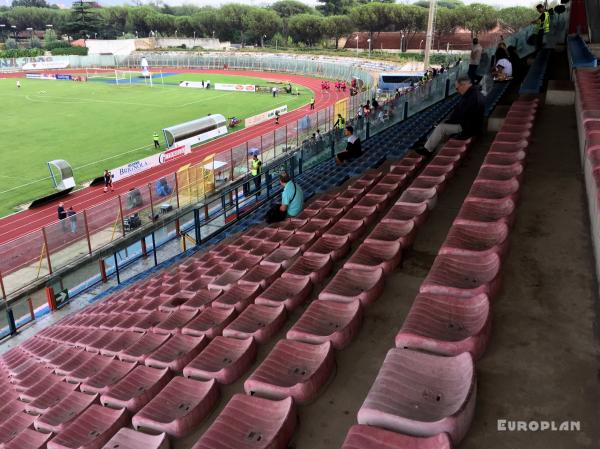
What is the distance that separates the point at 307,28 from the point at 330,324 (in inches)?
4410

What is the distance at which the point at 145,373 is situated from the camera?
4523 mm

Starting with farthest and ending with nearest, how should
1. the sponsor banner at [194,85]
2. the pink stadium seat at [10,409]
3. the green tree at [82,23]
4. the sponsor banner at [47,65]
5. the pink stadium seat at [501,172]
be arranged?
the green tree at [82,23]
the sponsor banner at [47,65]
the sponsor banner at [194,85]
the pink stadium seat at [501,172]
the pink stadium seat at [10,409]

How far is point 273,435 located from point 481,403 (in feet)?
3.84

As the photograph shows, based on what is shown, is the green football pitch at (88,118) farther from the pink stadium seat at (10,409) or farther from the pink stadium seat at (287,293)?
the pink stadium seat at (287,293)

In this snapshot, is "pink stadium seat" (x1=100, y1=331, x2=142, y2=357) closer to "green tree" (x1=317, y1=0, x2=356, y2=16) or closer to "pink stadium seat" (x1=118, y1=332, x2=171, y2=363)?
"pink stadium seat" (x1=118, y1=332, x2=171, y2=363)

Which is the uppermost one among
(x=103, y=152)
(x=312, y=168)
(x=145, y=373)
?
(x=145, y=373)

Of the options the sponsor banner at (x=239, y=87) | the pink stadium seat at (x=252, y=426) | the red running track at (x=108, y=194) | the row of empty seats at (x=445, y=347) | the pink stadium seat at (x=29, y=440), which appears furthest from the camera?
the sponsor banner at (x=239, y=87)

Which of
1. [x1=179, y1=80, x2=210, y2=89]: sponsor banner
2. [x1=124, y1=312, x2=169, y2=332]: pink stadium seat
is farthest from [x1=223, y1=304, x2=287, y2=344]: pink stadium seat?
[x1=179, y1=80, x2=210, y2=89]: sponsor banner

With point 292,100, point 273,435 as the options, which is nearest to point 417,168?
point 273,435

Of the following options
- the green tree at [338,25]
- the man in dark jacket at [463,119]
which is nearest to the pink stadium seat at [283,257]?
the man in dark jacket at [463,119]

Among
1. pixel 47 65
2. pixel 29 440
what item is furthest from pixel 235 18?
pixel 29 440

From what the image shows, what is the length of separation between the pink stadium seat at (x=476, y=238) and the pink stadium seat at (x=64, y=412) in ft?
11.0

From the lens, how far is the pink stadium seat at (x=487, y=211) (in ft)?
15.5

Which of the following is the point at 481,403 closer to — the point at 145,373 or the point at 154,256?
the point at 145,373
